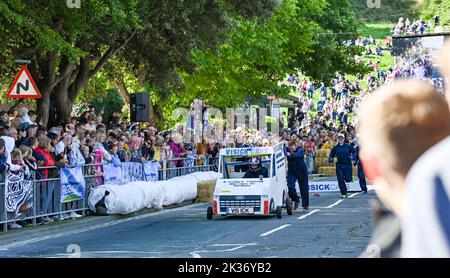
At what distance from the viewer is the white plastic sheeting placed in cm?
2259

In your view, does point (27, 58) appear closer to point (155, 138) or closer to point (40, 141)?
point (155, 138)

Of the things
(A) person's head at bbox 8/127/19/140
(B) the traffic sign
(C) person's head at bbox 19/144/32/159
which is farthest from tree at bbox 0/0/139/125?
(C) person's head at bbox 19/144/32/159

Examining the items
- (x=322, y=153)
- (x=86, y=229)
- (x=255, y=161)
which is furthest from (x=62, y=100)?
(x=322, y=153)

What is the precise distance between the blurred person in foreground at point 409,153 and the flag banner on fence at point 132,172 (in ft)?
72.7

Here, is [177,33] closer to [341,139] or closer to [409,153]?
[341,139]

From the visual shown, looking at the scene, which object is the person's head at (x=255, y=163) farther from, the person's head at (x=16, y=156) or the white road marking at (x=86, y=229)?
the person's head at (x=16, y=156)

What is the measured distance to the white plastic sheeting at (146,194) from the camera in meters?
22.6

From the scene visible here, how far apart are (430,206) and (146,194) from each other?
22472 millimetres

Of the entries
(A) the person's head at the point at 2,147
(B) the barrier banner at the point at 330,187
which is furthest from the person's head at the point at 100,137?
(B) the barrier banner at the point at 330,187

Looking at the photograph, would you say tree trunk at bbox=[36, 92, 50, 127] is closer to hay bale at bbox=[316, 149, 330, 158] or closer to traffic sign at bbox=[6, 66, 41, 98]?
traffic sign at bbox=[6, 66, 41, 98]

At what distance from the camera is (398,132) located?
88.0 inches

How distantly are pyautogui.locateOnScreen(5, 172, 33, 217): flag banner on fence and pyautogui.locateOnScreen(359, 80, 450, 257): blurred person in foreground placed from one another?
1652 cm

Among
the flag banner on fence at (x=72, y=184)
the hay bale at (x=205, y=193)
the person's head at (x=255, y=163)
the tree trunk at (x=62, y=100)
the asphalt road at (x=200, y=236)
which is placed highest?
the tree trunk at (x=62, y=100)

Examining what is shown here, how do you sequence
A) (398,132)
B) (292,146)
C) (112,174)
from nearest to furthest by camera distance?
1. (398,132)
2. (292,146)
3. (112,174)
